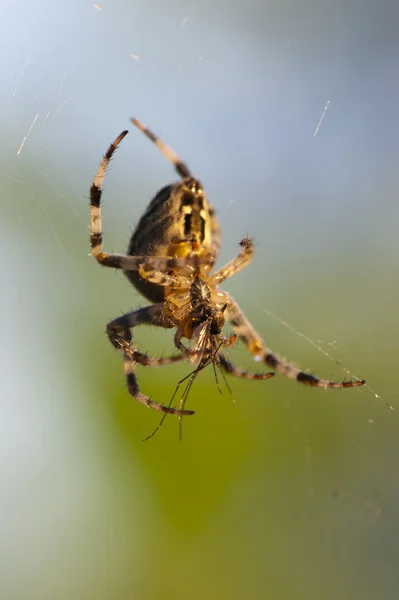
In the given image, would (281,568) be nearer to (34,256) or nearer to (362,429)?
(362,429)

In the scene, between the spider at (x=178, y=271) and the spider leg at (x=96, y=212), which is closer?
the spider at (x=178, y=271)

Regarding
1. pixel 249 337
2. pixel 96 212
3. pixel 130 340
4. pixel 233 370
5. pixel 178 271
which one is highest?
pixel 96 212

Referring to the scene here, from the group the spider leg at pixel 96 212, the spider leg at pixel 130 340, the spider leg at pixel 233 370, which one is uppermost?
the spider leg at pixel 96 212

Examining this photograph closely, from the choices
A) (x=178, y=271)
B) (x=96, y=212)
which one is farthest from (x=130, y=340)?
(x=96, y=212)

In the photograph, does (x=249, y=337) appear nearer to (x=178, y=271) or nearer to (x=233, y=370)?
(x=233, y=370)

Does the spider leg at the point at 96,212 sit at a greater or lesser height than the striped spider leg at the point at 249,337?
greater

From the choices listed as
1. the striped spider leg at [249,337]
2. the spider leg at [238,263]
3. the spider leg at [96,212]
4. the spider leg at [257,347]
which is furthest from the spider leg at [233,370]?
the spider leg at [96,212]

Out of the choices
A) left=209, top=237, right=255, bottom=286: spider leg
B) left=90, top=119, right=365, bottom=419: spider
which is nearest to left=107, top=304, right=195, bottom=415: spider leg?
left=90, top=119, right=365, bottom=419: spider

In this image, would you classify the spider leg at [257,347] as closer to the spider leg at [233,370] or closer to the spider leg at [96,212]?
the spider leg at [233,370]

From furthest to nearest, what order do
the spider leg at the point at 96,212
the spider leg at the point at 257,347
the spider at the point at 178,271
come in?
the spider leg at the point at 257,347 → the spider leg at the point at 96,212 → the spider at the point at 178,271
